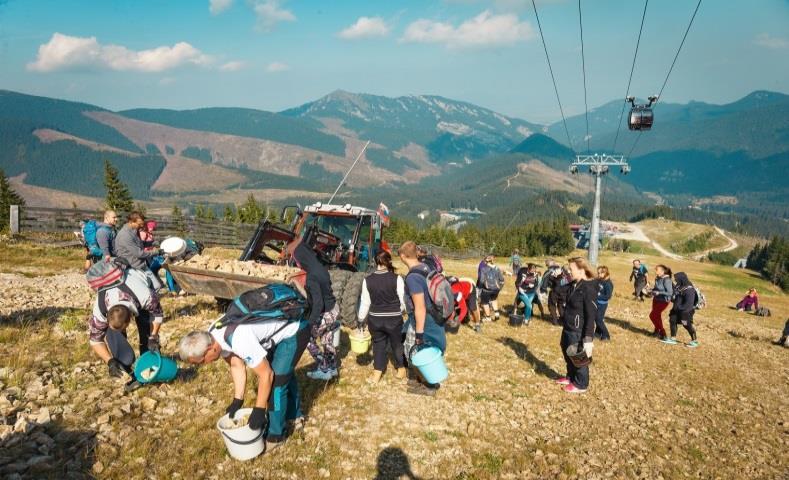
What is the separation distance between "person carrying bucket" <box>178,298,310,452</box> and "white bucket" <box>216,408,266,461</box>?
116 millimetres

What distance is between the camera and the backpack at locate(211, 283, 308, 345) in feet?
14.6

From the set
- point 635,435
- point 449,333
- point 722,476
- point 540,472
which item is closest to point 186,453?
point 540,472

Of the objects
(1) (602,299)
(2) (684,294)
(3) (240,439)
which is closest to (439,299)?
(3) (240,439)

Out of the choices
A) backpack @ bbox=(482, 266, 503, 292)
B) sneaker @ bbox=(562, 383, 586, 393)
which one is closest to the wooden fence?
backpack @ bbox=(482, 266, 503, 292)

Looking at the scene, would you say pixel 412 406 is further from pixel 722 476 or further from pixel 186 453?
pixel 722 476

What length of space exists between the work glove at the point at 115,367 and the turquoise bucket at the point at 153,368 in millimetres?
244

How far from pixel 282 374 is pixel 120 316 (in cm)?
244

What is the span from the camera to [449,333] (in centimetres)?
1148

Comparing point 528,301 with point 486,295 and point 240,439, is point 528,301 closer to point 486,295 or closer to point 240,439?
point 486,295

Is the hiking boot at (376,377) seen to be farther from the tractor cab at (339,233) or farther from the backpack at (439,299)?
the tractor cab at (339,233)

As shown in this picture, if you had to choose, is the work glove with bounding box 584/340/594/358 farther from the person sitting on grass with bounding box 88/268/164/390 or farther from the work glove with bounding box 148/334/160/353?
the work glove with bounding box 148/334/160/353

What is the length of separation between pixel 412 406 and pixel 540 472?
84.5 inches

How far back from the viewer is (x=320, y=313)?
19.0ft

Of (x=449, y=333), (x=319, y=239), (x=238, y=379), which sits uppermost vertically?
(x=319, y=239)
